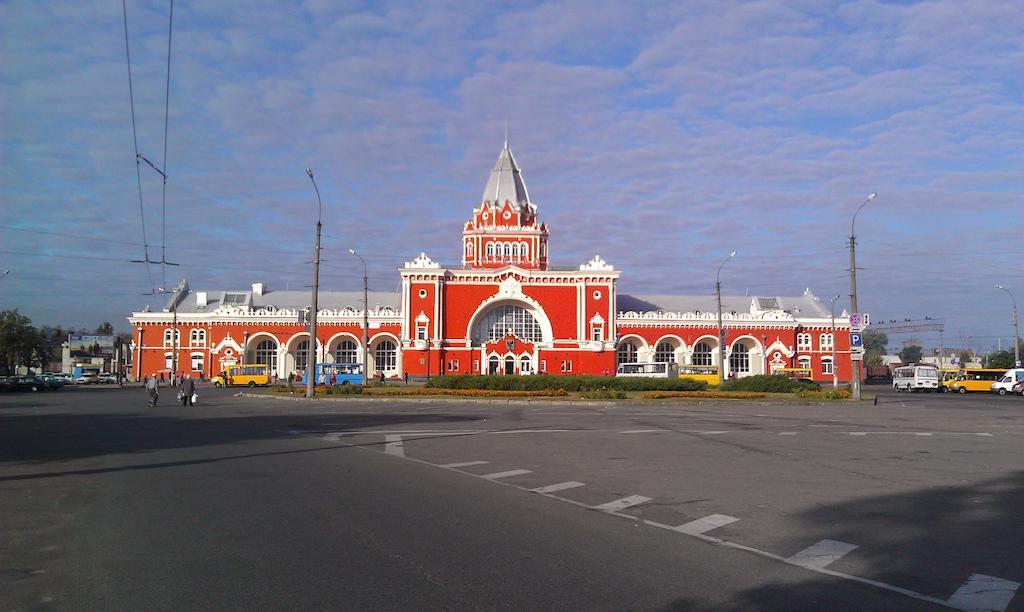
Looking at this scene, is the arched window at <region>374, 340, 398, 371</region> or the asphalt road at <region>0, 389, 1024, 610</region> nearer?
the asphalt road at <region>0, 389, 1024, 610</region>

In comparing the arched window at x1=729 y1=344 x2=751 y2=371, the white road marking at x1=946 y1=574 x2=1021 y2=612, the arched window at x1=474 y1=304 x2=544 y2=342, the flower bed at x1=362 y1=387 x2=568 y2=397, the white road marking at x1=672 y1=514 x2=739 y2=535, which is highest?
the arched window at x1=474 y1=304 x2=544 y2=342

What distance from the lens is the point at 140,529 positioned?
28.9 feet

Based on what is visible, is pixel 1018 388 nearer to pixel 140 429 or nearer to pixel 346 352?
pixel 346 352

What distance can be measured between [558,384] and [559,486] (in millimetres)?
31923

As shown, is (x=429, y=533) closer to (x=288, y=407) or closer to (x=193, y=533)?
(x=193, y=533)

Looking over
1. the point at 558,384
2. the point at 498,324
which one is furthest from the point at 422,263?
the point at 558,384

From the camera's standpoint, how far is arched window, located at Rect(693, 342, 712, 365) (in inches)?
3123

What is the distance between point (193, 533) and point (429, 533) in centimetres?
258

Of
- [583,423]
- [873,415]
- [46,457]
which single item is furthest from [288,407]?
[873,415]

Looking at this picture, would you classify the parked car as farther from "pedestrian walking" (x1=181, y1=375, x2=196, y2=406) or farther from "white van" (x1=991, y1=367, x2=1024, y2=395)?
"pedestrian walking" (x1=181, y1=375, x2=196, y2=406)

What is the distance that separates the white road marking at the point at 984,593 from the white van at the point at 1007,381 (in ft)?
193

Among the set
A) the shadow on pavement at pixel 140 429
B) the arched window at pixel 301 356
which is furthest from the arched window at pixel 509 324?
the shadow on pavement at pixel 140 429

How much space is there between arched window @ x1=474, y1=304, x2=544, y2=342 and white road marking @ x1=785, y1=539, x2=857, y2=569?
64155 millimetres

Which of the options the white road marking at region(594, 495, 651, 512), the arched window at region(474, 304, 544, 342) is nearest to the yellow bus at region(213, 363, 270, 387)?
the arched window at region(474, 304, 544, 342)
